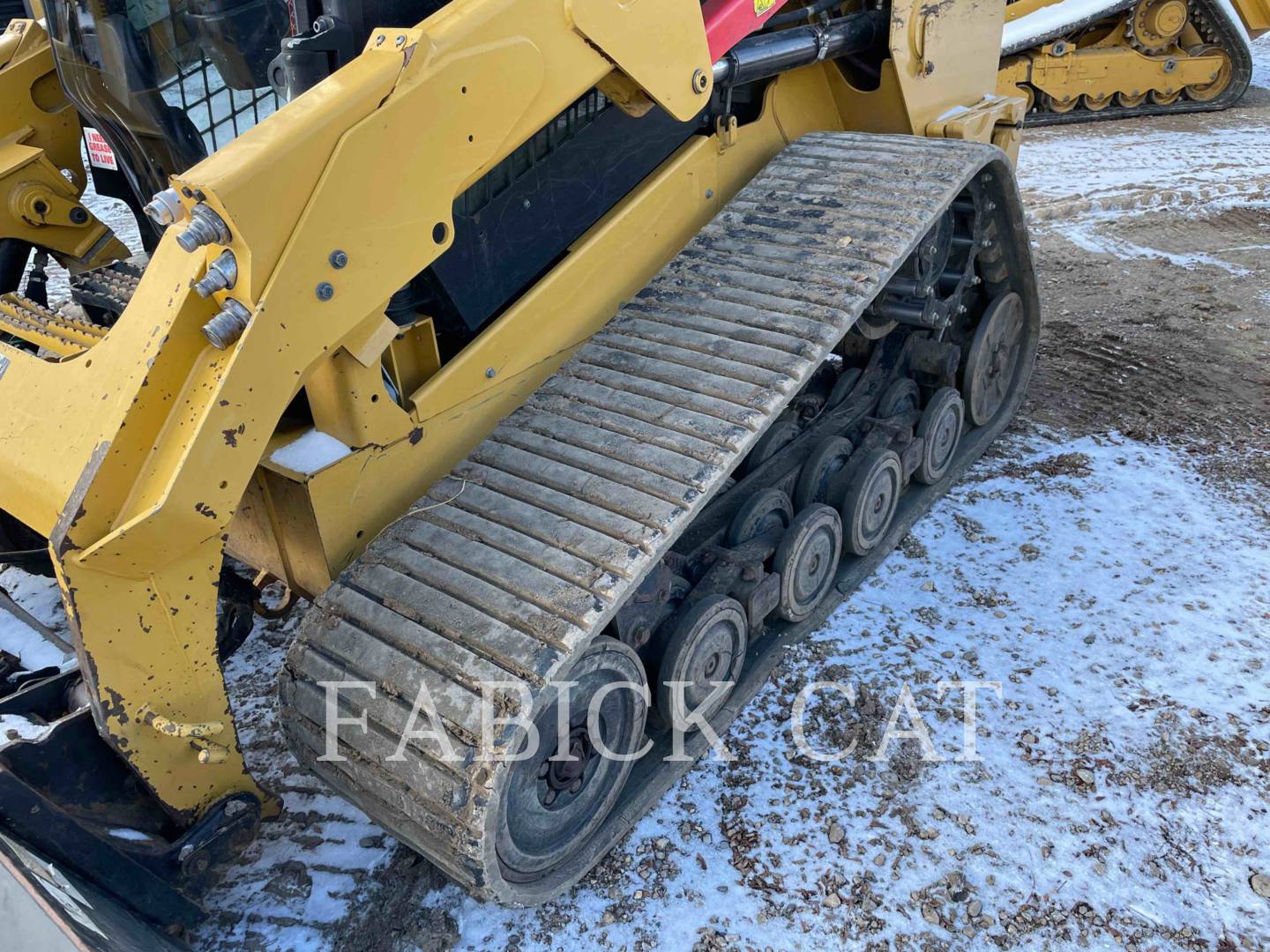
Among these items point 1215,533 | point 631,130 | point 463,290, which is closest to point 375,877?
point 463,290

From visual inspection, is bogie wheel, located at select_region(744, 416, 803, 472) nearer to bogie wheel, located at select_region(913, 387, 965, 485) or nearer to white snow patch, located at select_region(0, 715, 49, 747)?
bogie wheel, located at select_region(913, 387, 965, 485)

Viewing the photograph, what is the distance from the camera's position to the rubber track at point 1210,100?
29.8ft

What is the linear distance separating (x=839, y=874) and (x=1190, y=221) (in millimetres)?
5990

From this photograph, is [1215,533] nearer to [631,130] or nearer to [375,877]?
[631,130]

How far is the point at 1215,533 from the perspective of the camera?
11.7 ft

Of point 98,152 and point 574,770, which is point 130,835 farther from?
point 98,152

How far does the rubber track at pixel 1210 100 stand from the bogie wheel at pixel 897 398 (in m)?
6.64

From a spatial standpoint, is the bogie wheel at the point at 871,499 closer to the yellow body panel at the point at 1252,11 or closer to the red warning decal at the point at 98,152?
the red warning decal at the point at 98,152

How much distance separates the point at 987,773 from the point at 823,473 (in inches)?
41.7

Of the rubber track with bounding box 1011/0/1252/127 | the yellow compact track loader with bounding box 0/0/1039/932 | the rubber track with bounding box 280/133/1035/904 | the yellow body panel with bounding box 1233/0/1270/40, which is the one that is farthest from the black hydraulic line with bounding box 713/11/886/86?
the yellow body panel with bounding box 1233/0/1270/40

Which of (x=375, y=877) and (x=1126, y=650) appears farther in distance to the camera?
(x=1126, y=650)

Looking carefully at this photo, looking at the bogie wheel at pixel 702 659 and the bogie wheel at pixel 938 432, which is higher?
the bogie wheel at pixel 702 659

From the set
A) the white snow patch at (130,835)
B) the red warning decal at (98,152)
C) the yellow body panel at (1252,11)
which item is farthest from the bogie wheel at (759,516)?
the yellow body panel at (1252,11)

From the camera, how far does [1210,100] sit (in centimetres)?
930
